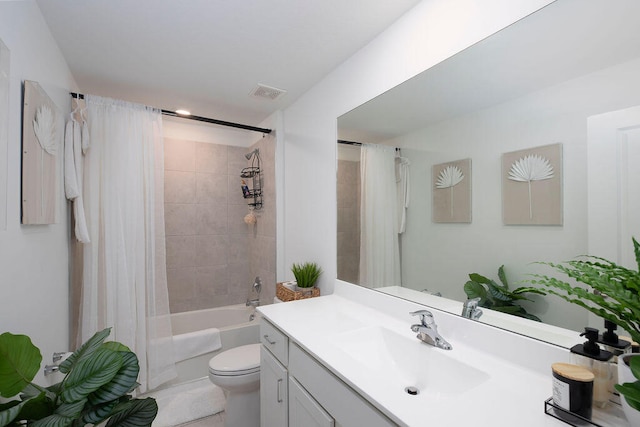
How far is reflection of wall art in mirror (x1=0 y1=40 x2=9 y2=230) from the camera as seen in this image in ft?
3.04

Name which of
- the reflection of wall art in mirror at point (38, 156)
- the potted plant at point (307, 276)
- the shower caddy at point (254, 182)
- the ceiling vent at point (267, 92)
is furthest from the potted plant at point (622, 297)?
the shower caddy at point (254, 182)

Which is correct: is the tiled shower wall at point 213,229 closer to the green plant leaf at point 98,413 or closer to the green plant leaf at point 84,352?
the green plant leaf at point 84,352

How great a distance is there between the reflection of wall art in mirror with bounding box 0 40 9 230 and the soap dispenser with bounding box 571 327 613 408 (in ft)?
6.03

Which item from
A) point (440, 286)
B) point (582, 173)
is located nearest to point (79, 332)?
point (440, 286)

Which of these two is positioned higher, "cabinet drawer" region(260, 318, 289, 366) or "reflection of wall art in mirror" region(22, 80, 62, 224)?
"reflection of wall art in mirror" region(22, 80, 62, 224)

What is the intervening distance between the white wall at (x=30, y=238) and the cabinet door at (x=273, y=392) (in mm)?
1051

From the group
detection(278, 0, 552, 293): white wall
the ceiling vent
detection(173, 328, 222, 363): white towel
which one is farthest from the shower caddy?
detection(173, 328, 222, 363): white towel

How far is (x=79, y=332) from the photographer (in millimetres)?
1932

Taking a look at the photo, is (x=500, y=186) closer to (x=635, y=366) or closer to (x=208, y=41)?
(x=635, y=366)

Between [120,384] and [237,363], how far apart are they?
1.26 m

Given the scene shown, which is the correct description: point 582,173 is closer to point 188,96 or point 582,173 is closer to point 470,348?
point 470,348

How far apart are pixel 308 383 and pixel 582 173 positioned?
4.01ft

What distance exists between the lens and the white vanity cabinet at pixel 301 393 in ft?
2.90

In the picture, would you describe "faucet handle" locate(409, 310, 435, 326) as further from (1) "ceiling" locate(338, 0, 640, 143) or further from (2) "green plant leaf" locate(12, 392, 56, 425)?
(2) "green plant leaf" locate(12, 392, 56, 425)
